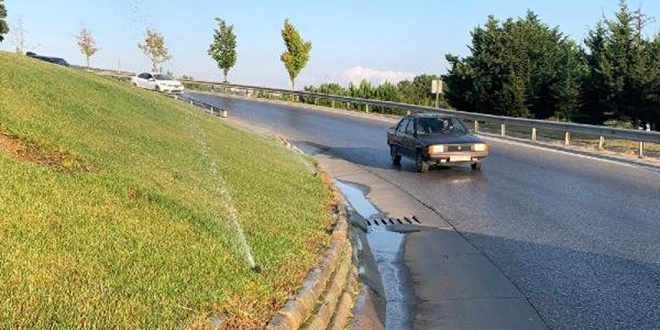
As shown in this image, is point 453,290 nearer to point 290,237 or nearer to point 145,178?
point 290,237

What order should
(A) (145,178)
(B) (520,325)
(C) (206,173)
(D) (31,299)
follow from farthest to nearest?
(C) (206,173) → (A) (145,178) → (B) (520,325) → (D) (31,299)

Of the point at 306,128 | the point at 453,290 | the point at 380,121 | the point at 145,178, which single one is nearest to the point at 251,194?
the point at 145,178

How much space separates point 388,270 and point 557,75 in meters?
31.7

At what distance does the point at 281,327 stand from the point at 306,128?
2487 cm

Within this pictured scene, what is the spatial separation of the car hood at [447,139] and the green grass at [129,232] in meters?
5.88

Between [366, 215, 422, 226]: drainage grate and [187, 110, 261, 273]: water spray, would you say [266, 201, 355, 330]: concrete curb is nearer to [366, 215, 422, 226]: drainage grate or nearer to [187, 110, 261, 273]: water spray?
[187, 110, 261, 273]: water spray

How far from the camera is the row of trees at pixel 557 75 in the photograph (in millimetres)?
30547

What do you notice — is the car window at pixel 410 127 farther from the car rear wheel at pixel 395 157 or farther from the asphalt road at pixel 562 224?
the asphalt road at pixel 562 224

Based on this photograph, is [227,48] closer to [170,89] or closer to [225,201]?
[170,89]

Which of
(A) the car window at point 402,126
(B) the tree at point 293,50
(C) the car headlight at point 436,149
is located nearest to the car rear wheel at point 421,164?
(C) the car headlight at point 436,149

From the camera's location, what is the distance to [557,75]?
36.6 metres

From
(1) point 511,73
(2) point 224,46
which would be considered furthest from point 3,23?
(1) point 511,73

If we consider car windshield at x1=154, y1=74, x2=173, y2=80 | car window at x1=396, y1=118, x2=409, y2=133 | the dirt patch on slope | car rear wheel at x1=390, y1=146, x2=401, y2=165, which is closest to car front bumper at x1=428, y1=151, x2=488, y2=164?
car window at x1=396, y1=118, x2=409, y2=133

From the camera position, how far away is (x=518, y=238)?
8836mm
